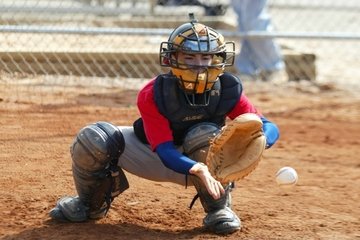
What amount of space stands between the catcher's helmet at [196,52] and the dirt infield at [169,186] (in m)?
0.73

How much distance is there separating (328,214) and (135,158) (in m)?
1.18

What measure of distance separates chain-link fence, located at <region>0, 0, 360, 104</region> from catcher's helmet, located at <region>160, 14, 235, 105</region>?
3.22 metres

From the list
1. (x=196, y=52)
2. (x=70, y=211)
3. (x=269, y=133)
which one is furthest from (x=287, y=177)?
(x=70, y=211)

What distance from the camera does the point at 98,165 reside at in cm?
420

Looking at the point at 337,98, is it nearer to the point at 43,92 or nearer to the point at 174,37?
the point at 43,92

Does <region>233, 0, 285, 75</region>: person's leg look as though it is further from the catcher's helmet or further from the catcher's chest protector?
the catcher's helmet

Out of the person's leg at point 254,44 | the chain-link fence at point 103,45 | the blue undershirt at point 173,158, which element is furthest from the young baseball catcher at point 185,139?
the person's leg at point 254,44

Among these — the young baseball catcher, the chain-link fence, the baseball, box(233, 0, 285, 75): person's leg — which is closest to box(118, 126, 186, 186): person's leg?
the young baseball catcher

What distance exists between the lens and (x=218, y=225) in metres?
4.22

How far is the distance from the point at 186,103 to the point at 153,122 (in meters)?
0.19

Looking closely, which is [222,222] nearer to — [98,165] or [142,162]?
[142,162]

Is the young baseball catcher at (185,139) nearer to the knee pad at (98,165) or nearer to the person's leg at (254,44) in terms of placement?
the knee pad at (98,165)

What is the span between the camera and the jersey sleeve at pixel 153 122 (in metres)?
4.10

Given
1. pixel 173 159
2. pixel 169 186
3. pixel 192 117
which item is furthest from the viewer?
pixel 169 186
